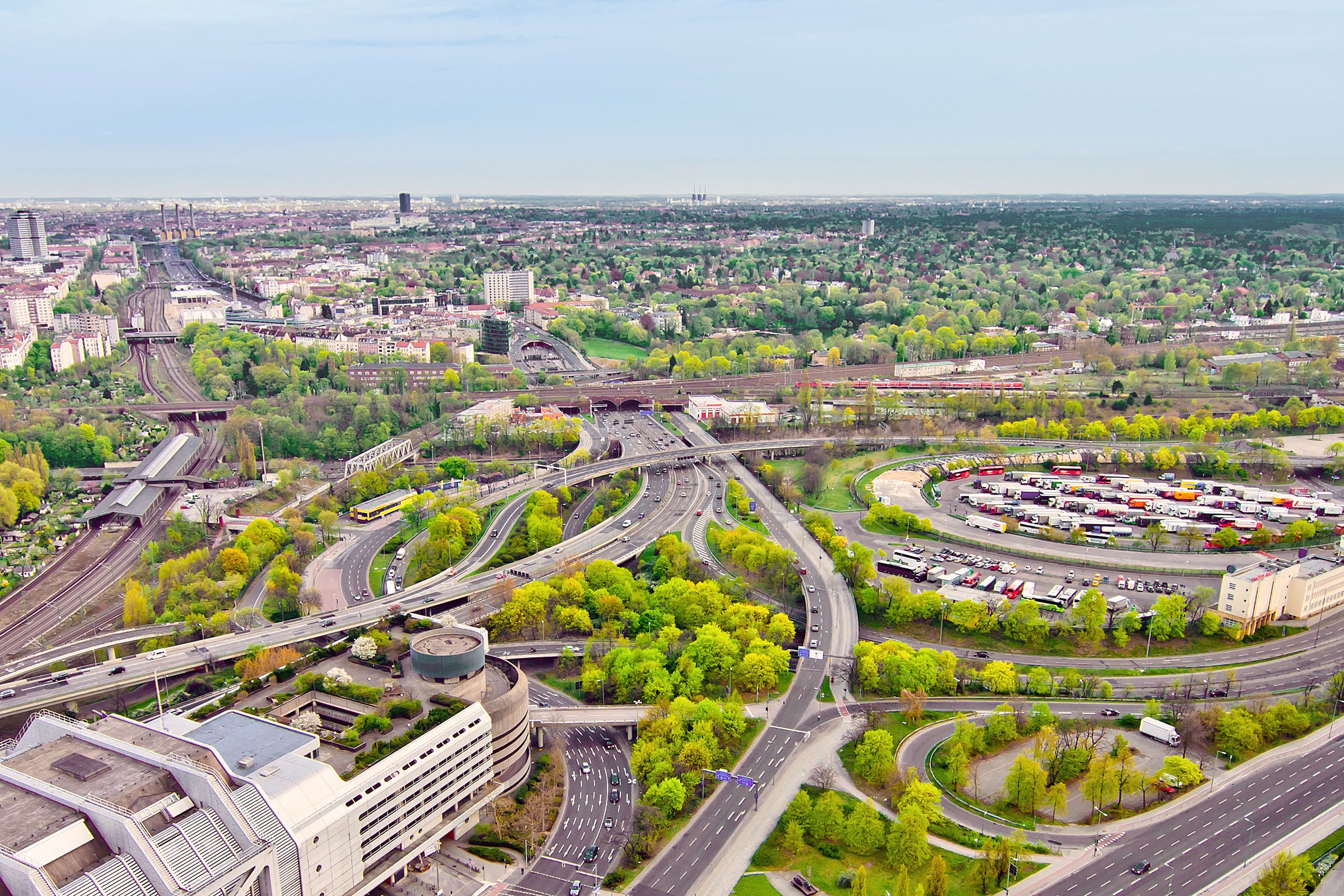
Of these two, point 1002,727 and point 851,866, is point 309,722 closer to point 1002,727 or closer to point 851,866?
point 851,866

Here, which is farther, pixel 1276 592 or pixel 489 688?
pixel 1276 592

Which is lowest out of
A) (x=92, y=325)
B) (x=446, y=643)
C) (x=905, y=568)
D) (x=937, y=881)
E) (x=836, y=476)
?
(x=937, y=881)

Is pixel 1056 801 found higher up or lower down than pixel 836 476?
lower down

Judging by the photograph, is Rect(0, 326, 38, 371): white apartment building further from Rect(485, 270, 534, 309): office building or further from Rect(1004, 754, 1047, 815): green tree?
Rect(1004, 754, 1047, 815): green tree

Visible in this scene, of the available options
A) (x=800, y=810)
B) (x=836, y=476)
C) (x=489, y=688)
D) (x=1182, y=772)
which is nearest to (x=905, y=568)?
(x=836, y=476)

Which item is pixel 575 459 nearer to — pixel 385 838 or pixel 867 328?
pixel 385 838

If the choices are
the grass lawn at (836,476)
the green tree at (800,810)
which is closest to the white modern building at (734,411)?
the grass lawn at (836,476)

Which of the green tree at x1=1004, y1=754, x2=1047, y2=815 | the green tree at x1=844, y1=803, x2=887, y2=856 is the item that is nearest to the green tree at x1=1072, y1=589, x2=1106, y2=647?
the green tree at x1=1004, y1=754, x2=1047, y2=815

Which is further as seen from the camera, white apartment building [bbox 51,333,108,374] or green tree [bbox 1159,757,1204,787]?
white apartment building [bbox 51,333,108,374]
